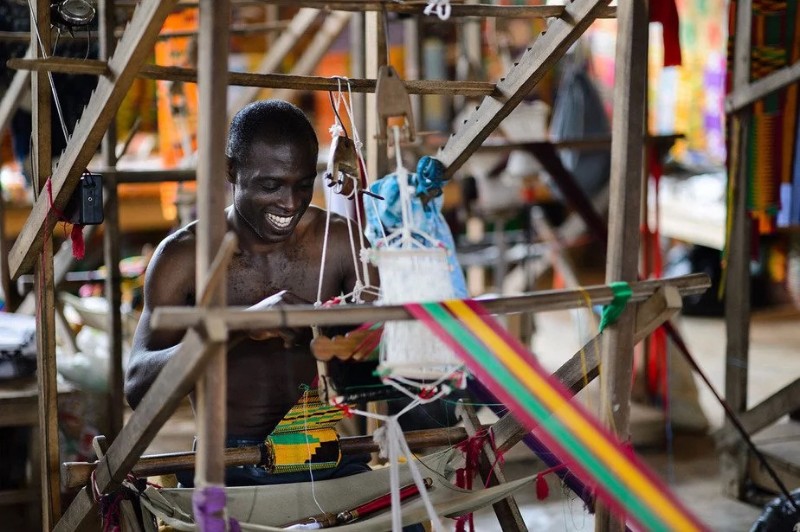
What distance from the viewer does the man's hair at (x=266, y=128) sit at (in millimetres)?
3035

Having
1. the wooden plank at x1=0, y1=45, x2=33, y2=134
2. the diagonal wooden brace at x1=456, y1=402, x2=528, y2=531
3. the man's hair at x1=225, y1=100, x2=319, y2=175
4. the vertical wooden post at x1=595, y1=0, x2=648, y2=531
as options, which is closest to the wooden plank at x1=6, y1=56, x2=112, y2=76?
the man's hair at x1=225, y1=100, x2=319, y2=175

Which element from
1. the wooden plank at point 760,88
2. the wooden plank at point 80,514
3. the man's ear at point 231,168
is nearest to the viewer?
the wooden plank at point 80,514

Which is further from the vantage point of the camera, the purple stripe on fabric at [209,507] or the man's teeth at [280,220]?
the man's teeth at [280,220]

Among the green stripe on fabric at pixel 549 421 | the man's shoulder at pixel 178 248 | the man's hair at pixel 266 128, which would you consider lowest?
the green stripe on fabric at pixel 549 421

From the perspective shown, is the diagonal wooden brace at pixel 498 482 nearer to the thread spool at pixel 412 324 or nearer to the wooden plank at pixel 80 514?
the thread spool at pixel 412 324

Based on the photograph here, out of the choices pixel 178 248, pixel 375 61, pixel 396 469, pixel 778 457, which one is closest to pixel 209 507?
pixel 396 469

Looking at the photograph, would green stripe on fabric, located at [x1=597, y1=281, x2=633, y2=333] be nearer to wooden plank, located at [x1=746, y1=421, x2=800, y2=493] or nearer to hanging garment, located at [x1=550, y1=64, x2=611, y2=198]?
wooden plank, located at [x1=746, y1=421, x2=800, y2=493]

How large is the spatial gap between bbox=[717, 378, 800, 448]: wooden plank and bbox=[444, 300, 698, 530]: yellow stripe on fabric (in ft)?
7.68

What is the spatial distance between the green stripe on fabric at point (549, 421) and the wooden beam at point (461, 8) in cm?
107

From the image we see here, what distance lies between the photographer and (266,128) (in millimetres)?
3035

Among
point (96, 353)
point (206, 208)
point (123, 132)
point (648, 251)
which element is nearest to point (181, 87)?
point (123, 132)

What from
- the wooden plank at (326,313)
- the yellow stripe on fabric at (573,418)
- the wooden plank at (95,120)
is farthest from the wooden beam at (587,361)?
Answer: the wooden plank at (95,120)

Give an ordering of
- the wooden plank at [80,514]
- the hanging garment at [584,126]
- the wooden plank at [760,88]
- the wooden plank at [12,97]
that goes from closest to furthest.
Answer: the wooden plank at [80,514]
the wooden plank at [760,88]
the wooden plank at [12,97]
the hanging garment at [584,126]

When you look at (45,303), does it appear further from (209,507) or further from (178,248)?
(209,507)
